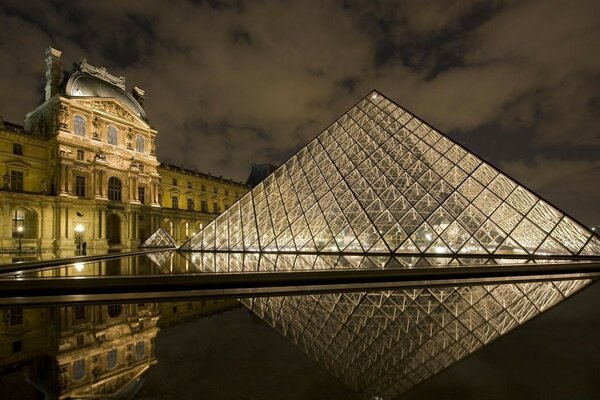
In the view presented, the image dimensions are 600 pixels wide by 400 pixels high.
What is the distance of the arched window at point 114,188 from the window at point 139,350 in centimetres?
3198

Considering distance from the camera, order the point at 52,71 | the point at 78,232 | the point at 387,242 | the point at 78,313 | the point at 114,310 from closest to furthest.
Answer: the point at 78,313, the point at 114,310, the point at 387,242, the point at 78,232, the point at 52,71

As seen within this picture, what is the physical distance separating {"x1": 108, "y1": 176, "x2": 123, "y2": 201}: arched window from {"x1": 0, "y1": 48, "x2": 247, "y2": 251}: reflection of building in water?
0.09 meters

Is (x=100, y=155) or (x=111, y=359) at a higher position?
(x=100, y=155)

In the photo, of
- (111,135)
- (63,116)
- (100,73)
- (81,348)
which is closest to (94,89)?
(100,73)

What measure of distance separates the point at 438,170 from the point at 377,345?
13.7 meters

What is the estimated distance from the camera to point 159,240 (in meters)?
25.5

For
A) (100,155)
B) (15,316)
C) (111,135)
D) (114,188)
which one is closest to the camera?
Answer: (15,316)

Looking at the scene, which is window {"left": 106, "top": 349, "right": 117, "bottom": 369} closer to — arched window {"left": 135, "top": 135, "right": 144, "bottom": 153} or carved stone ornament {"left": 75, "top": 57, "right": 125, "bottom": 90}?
arched window {"left": 135, "top": 135, "right": 144, "bottom": 153}

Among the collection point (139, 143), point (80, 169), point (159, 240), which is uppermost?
point (139, 143)

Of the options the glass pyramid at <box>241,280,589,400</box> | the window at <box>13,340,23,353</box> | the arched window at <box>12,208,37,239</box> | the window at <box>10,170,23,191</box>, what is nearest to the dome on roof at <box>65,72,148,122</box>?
the window at <box>10,170,23,191</box>

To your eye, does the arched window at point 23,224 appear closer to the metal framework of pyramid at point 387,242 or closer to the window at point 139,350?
the metal framework of pyramid at point 387,242

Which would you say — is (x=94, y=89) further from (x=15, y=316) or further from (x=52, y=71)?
(x=15, y=316)

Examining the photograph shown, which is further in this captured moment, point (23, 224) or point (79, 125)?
point (79, 125)

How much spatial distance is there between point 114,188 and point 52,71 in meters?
11.6
